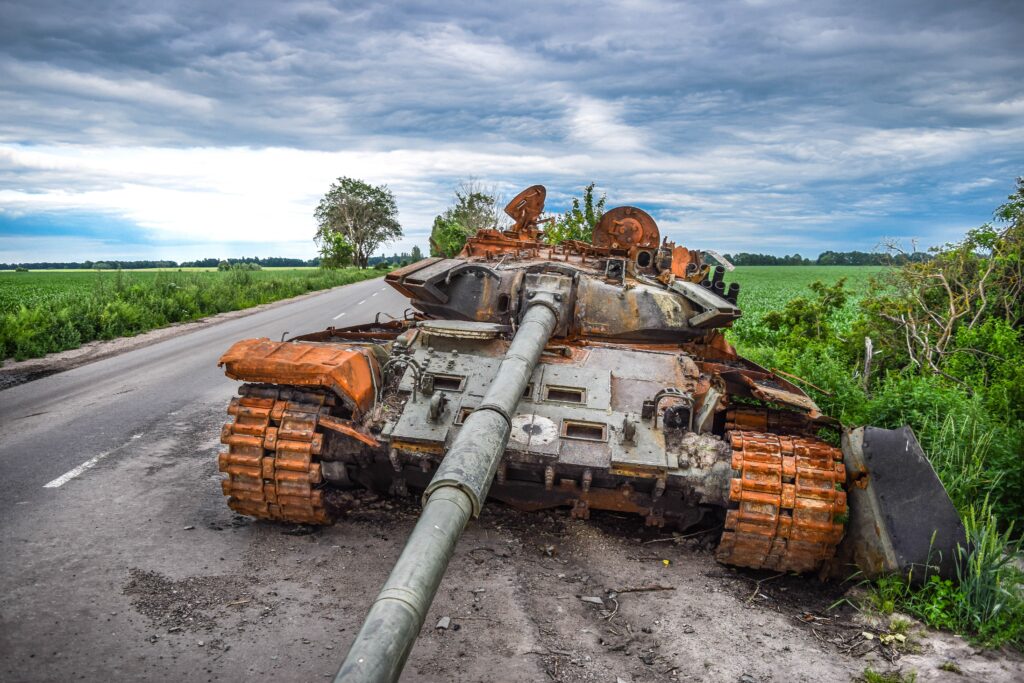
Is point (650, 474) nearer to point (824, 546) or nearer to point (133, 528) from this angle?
point (824, 546)

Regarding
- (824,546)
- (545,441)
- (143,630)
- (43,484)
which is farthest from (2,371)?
(824,546)

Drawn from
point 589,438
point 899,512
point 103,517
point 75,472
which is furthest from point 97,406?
point 899,512

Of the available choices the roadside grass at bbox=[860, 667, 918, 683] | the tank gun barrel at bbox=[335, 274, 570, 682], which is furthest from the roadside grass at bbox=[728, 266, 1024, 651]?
the tank gun barrel at bbox=[335, 274, 570, 682]

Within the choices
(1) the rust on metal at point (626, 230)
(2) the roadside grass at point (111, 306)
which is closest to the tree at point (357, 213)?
(2) the roadside grass at point (111, 306)

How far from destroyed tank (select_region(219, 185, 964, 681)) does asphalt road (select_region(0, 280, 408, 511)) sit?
2723 mm

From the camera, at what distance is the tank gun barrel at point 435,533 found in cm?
254

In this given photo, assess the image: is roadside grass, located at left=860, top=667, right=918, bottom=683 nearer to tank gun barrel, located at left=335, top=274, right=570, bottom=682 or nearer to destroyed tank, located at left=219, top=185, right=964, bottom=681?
destroyed tank, located at left=219, top=185, right=964, bottom=681

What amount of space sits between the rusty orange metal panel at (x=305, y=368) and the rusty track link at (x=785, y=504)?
9.78 ft

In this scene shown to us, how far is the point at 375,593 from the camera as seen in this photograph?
16.5ft

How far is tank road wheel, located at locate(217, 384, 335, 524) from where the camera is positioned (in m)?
5.60

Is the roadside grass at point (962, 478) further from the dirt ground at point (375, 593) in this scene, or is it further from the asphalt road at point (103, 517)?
the asphalt road at point (103, 517)

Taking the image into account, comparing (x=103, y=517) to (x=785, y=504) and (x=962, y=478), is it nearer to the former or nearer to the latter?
(x=785, y=504)

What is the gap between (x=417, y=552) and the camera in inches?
117

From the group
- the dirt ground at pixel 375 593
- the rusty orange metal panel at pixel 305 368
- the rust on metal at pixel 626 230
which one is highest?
the rust on metal at pixel 626 230
